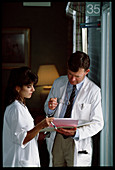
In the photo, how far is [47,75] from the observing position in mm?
4211

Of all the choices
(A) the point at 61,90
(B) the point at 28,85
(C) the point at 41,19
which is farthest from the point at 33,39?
(B) the point at 28,85

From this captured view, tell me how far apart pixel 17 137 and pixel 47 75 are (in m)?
2.75

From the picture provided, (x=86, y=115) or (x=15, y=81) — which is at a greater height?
(x=15, y=81)

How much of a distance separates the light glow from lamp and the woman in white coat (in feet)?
8.48

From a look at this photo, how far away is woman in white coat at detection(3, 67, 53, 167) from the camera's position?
1.50 m

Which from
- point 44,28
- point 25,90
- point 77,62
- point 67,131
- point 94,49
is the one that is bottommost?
point 67,131

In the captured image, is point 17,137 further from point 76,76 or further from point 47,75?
point 47,75

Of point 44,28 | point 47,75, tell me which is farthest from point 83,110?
point 44,28

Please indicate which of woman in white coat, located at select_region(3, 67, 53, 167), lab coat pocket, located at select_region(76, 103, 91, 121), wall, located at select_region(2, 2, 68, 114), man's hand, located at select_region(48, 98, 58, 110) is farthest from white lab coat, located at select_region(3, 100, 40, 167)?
wall, located at select_region(2, 2, 68, 114)

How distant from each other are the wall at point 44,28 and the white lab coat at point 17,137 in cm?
288

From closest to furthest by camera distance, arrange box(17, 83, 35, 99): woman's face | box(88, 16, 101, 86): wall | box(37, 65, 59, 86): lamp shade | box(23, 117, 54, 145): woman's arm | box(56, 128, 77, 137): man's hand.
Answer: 1. box(23, 117, 54, 145): woman's arm
2. box(17, 83, 35, 99): woman's face
3. box(56, 128, 77, 137): man's hand
4. box(88, 16, 101, 86): wall
5. box(37, 65, 59, 86): lamp shade

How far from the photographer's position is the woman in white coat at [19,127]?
150 cm

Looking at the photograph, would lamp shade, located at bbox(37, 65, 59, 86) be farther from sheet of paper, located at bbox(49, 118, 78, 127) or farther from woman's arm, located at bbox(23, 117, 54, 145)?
woman's arm, located at bbox(23, 117, 54, 145)

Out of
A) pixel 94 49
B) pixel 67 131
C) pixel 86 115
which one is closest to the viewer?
pixel 67 131
